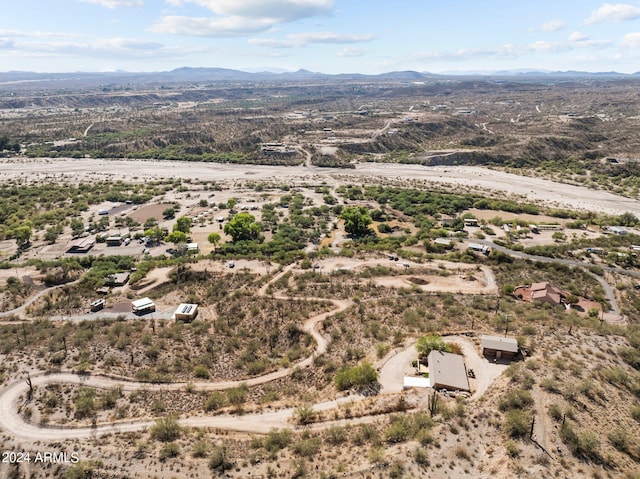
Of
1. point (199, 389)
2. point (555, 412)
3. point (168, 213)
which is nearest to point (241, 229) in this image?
point (168, 213)

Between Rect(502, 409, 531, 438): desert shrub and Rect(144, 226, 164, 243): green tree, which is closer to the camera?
Rect(502, 409, 531, 438): desert shrub

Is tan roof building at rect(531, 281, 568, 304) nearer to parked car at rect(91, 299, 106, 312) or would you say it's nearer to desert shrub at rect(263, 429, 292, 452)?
desert shrub at rect(263, 429, 292, 452)

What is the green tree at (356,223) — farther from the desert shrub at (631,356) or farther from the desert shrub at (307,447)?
the desert shrub at (307,447)

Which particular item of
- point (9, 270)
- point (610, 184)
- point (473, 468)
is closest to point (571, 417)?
point (473, 468)

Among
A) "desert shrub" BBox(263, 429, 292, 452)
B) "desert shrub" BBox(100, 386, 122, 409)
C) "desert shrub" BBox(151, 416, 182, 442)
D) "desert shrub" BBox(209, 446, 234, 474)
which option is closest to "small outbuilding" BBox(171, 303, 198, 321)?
"desert shrub" BBox(100, 386, 122, 409)

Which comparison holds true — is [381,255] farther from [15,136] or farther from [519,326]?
[15,136]
